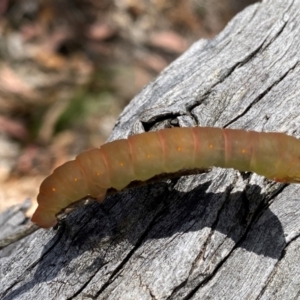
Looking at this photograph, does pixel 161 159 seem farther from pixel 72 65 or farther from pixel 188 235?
pixel 72 65

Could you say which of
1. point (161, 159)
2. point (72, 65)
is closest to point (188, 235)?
point (161, 159)

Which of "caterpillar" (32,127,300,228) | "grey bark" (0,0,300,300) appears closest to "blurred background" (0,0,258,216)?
"grey bark" (0,0,300,300)

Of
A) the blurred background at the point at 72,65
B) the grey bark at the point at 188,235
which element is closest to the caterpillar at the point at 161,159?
the grey bark at the point at 188,235

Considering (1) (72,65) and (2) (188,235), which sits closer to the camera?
(2) (188,235)

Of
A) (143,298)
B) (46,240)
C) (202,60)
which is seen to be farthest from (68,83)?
(143,298)

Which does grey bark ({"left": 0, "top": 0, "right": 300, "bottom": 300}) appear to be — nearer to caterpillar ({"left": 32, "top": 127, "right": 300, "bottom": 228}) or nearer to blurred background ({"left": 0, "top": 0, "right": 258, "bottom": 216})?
caterpillar ({"left": 32, "top": 127, "right": 300, "bottom": 228})
